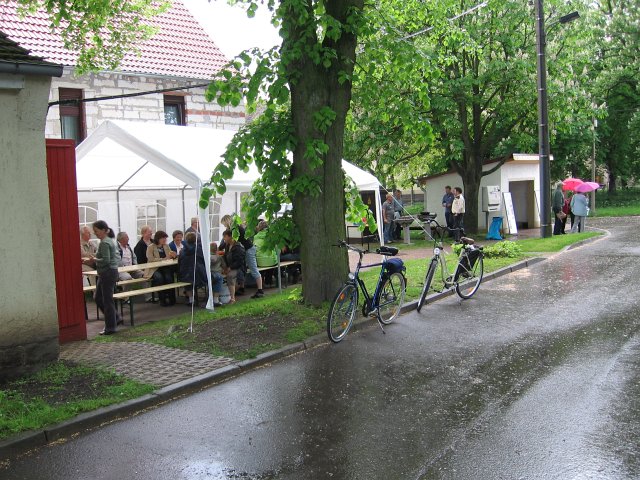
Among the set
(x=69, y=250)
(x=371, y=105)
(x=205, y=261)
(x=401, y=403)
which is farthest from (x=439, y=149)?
(x=401, y=403)

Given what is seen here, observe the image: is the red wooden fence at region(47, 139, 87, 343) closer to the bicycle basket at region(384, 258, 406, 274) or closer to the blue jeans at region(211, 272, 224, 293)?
the blue jeans at region(211, 272, 224, 293)

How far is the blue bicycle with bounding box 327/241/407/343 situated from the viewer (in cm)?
836

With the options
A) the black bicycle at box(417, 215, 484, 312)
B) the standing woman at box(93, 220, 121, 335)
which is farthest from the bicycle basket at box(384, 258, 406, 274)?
the standing woman at box(93, 220, 121, 335)

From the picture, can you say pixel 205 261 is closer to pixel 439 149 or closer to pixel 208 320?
pixel 208 320

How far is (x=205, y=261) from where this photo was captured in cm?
1080

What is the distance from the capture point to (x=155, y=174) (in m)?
15.6

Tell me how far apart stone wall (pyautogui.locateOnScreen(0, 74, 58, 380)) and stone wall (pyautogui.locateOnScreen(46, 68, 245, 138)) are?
10281 mm

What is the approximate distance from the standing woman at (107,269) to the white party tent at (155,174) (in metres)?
1.60

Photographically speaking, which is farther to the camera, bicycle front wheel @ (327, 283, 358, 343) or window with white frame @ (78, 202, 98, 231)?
window with white frame @ (78, 202, 98, 231)

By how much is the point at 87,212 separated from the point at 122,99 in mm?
4651

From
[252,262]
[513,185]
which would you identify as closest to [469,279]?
[252,262]

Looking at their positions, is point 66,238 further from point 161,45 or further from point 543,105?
point 543,105

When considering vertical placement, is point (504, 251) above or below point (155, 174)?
below

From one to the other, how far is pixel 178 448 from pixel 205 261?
19.1 feet
